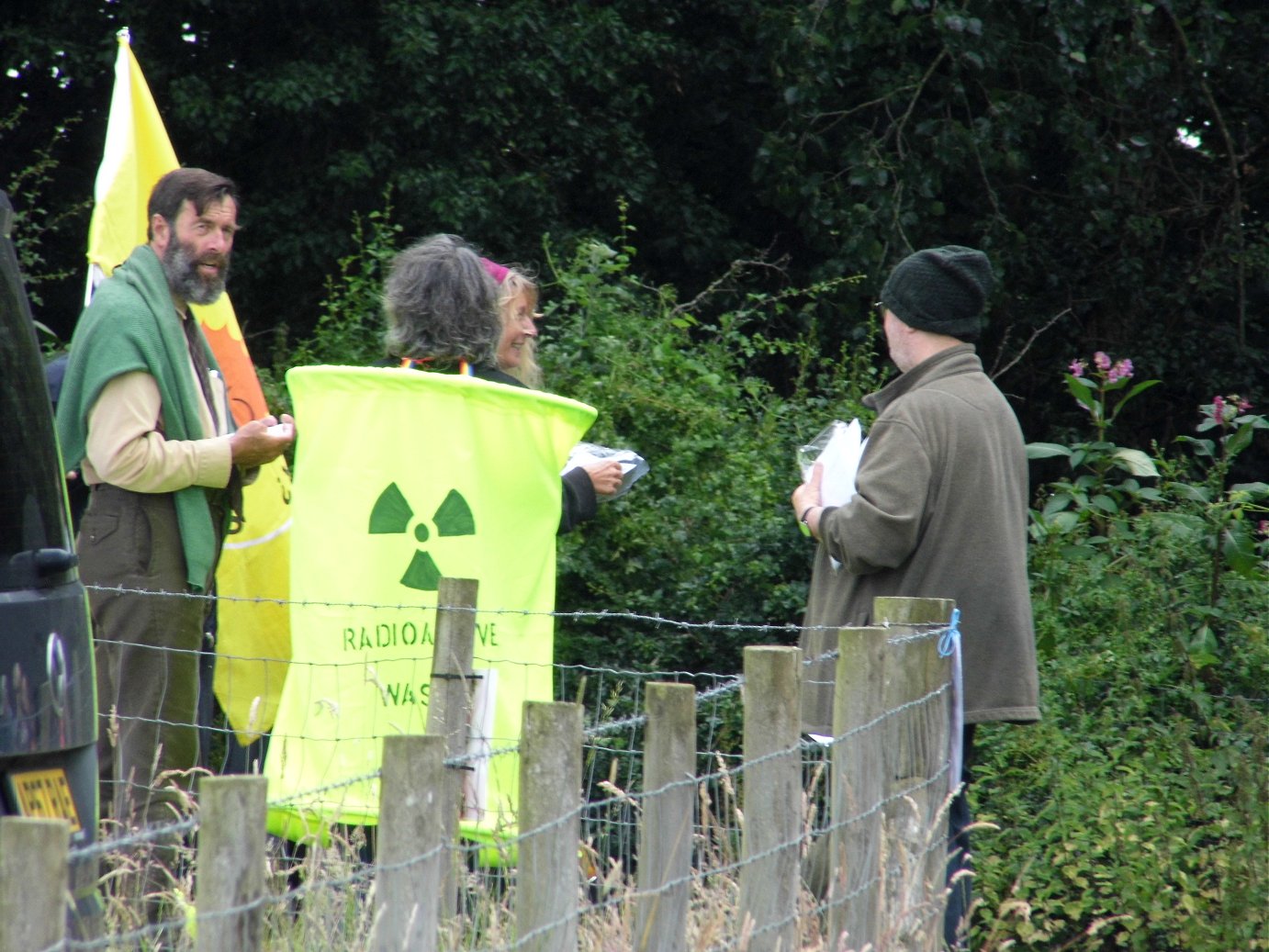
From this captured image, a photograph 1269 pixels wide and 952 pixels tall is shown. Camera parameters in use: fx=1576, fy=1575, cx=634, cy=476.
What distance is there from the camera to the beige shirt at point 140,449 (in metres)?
3.64

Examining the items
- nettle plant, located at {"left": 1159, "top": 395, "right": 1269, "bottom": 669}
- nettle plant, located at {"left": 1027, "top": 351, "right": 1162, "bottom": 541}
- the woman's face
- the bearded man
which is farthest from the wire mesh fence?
nettle plant, located at {"left": 1027, "top": 351, "right": 1162, "bottom": 541}

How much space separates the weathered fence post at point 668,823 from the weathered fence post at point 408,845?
0.54 metres

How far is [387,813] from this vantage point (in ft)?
5.85

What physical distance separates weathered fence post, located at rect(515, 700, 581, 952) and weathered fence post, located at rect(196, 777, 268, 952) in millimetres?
470

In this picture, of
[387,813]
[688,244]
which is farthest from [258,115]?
[387,813]

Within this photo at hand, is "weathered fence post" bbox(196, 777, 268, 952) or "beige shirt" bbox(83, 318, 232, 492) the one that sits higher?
"beige shirt" bbox(83, 318, 232, 492)

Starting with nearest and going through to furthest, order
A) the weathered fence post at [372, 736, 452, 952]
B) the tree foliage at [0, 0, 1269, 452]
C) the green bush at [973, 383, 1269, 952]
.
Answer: the weathered fence post at [372, 736, 452, 952], the green bush at [973, 383, 1269, 952], the tree foliage at [0, 0, 1269, 452]

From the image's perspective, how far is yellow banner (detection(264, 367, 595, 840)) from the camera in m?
3.25

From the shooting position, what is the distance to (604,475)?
150 inches

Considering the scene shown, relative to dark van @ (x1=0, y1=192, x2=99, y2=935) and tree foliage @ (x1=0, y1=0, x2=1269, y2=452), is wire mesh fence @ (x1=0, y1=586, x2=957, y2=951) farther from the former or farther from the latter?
tree foliage @ (x1=0, y1=0, x2=1269, y2=452)

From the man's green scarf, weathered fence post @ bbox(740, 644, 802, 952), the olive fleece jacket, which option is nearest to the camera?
weathered fence post @ bbox(740, 644, 802, 952)

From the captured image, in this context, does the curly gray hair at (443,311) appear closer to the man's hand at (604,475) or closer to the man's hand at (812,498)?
Result: the man's hand at (604,475)

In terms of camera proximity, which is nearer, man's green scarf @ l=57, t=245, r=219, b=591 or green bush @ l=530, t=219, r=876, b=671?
man's green scarf @ l=57, t=245, r=219, b=591

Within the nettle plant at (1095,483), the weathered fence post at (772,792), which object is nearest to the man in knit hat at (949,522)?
the weathered fence post at (772,792)
